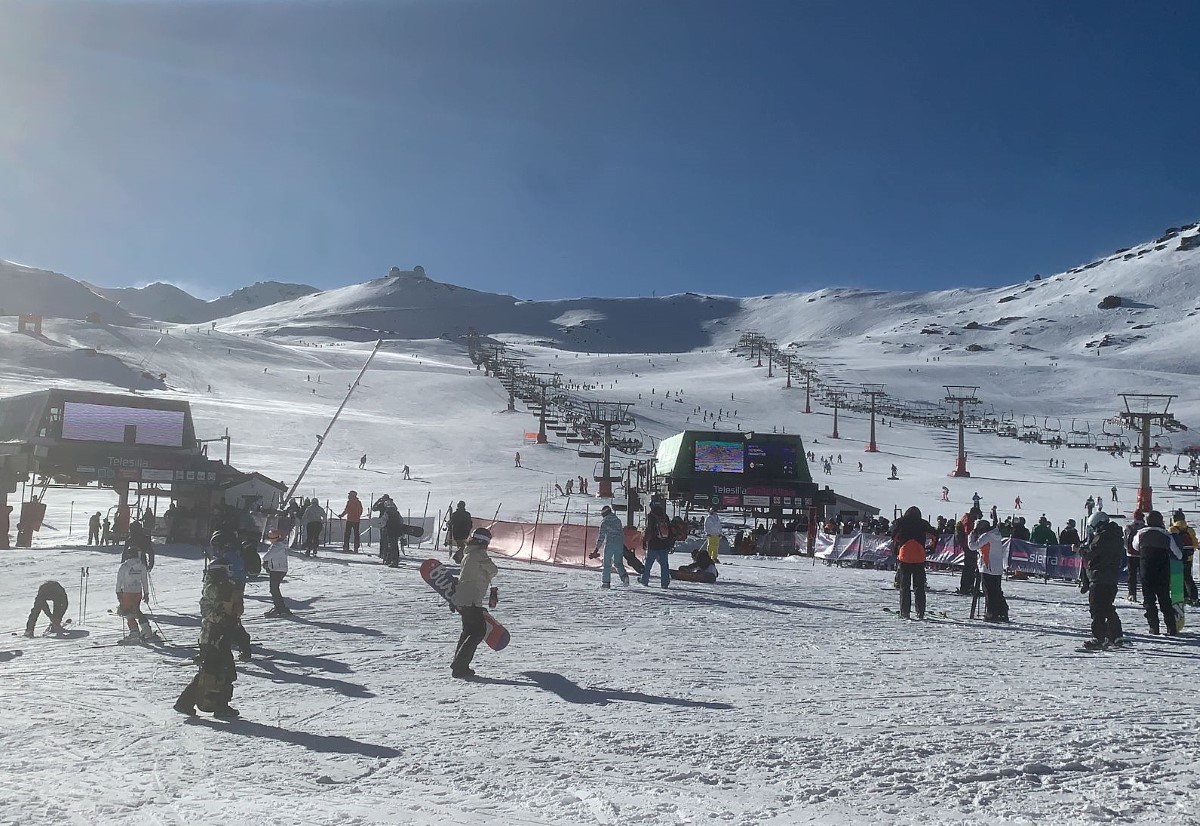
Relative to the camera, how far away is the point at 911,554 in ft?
41.0

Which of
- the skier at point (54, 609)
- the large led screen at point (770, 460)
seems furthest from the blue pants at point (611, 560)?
the large led screen at point (770, 460)

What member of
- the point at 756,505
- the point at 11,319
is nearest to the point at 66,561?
the point at 756,505

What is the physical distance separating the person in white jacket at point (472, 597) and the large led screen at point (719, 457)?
29.2 metres

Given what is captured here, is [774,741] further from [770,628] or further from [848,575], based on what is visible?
[848,575]

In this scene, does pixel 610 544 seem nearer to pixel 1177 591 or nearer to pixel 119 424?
pixel 1177 591

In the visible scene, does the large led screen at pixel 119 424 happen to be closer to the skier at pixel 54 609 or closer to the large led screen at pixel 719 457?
the large led screen at pixel 719 457

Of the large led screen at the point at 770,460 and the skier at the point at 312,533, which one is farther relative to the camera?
the large led screen at the point at 770,460

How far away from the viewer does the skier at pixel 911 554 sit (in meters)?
12.4

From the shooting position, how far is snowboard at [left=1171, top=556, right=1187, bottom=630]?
11500mm

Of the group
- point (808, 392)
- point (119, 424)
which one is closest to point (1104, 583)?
point (119, 424)

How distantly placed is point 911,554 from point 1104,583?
2.40m

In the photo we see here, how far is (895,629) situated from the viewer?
12094 mm

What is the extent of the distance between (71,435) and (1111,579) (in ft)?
94.1

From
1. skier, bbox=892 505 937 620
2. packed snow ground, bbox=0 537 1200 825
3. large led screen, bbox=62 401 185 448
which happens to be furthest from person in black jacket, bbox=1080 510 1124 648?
large led screen, bbox=62 401 185 448
